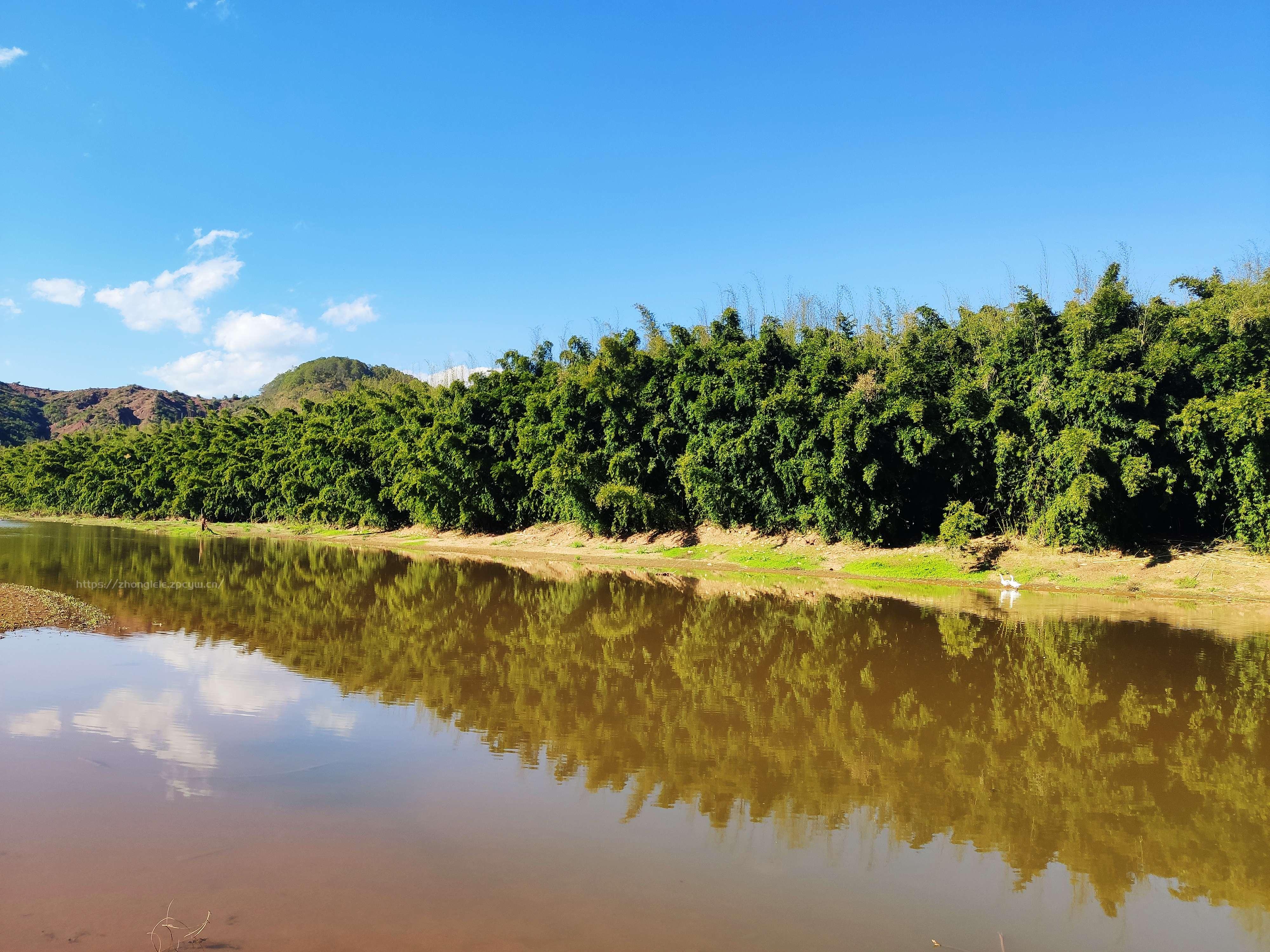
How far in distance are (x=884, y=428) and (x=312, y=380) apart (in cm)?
14102

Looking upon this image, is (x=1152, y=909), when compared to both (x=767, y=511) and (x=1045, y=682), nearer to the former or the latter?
(x=1045, y=682)

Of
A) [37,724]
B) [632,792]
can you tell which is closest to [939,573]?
[632,792]

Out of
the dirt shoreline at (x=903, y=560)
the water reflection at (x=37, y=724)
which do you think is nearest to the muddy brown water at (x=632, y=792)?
the water reflection at (x=37, y=724)

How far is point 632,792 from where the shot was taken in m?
6.74

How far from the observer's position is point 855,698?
32.5 feet

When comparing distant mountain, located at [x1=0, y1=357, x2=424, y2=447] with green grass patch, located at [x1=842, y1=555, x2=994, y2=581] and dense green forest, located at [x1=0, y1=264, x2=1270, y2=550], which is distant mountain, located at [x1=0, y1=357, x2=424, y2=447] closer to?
dense green forest, located at [x1=0, y1=264, x2=1270, y2=550]

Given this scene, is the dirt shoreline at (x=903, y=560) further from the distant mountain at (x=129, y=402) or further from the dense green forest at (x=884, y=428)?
the distant mountain at (x=129, y=402)

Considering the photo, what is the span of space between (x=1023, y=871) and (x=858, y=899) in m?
1.44

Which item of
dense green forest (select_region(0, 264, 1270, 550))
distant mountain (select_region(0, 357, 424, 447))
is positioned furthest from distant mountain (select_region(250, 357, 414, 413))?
dense green forest (select_region(0, 264, 1270, 550))

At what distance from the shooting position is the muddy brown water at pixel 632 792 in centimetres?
479

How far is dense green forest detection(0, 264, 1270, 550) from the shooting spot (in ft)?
68.1

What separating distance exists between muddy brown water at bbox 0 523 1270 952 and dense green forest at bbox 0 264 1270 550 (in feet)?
30.1

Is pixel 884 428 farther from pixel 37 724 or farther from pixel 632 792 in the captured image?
pixel 37 724

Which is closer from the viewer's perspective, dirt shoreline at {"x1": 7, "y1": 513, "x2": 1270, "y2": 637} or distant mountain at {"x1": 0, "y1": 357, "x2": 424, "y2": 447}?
dirt shoreline at {"x1": 7, "y1": 513, "x2": 1270, "y2": 637}
